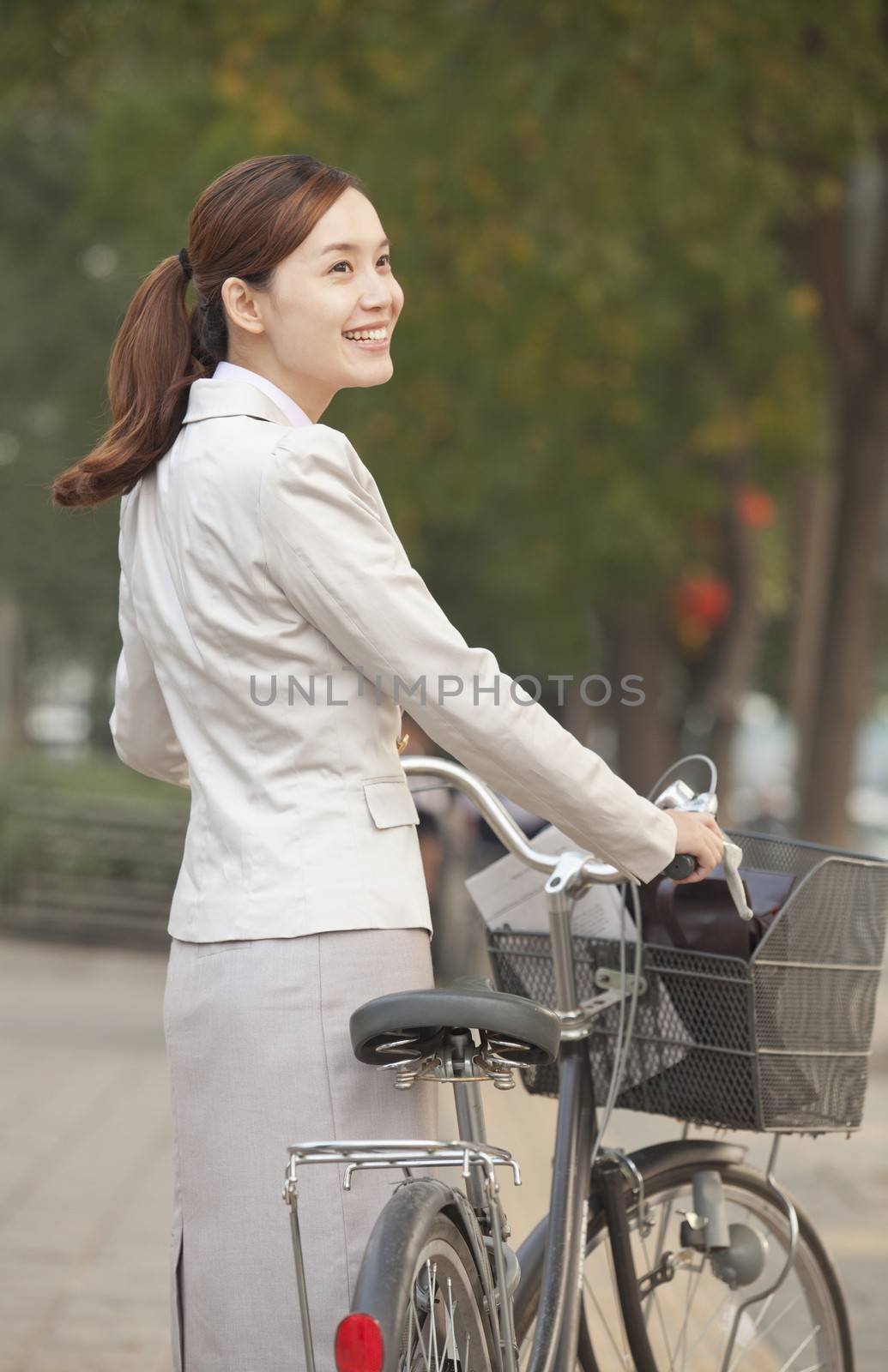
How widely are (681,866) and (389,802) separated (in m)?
0.39

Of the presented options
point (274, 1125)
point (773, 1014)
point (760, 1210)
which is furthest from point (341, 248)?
point (760, 1210)

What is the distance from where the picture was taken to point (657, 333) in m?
13.7

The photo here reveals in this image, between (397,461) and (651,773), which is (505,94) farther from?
(651,773)

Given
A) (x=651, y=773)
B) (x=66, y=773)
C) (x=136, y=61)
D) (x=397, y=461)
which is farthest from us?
(x=651, y=773)

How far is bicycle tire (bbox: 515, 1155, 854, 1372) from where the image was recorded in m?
2.71

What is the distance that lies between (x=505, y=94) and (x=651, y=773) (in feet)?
27.7

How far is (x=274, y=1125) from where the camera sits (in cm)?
226

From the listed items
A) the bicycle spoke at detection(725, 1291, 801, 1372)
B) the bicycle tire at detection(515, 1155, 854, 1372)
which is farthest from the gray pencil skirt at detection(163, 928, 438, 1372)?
the bicycle spoke at detection(725, 1291, 801, 1372)

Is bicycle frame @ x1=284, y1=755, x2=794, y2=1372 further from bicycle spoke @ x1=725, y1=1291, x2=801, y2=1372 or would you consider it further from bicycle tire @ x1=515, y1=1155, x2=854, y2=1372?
bicycle spoke @ x1=725, y1=1291, x2=801, y2=1372

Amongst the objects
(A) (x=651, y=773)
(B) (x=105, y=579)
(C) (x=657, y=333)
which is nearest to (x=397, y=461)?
(C) (x=657, y=333)

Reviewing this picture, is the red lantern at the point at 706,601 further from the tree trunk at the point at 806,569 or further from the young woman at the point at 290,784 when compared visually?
the young woman at the point at 290,784

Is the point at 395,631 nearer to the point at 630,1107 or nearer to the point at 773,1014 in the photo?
the point at 773,1014

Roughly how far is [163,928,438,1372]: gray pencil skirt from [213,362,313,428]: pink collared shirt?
66cm

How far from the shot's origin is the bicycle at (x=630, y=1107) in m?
2.20
